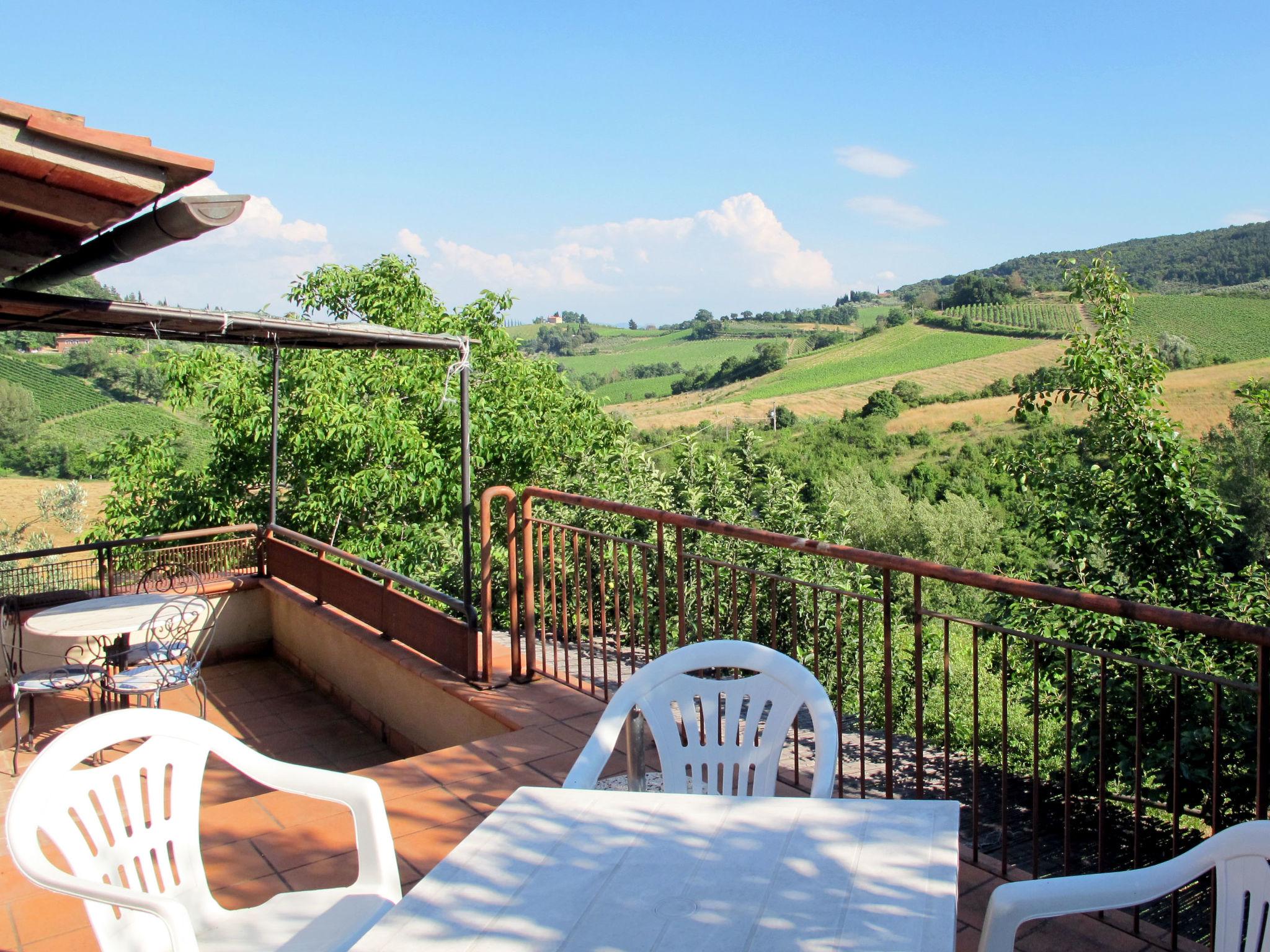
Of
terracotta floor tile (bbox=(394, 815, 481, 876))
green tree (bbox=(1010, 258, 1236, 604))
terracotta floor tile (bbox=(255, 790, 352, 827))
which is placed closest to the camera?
terracotta floor tile (bbox=(394, 815, 481, 876))

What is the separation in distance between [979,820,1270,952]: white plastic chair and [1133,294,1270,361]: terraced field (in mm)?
43089

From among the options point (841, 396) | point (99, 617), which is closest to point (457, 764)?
point (99, 617)

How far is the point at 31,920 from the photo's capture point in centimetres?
252

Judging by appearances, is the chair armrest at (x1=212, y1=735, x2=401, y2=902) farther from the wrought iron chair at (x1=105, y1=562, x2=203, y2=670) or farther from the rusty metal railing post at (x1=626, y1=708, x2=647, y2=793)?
the wrought iron chair at (x1=105, y1=562, x2=203, y2=670)

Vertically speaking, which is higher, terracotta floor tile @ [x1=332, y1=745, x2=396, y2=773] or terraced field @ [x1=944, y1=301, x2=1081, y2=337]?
terraced field @ [x1=944, y1=301, x2=1081, y2=337]

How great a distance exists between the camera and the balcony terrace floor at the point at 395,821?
2.40 metres

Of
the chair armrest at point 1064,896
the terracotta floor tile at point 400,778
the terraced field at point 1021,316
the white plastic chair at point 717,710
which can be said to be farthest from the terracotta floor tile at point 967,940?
the terraced field at point 1021,316

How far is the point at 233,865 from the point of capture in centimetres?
280

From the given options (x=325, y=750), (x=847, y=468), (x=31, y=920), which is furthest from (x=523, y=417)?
(x=847, y=468)

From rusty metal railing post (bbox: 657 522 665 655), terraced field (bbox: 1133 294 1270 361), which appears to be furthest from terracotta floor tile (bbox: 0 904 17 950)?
terraced field (bbox: 1133 294 1270 361)

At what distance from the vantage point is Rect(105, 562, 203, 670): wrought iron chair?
16.2 ft

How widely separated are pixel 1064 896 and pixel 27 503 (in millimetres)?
37302

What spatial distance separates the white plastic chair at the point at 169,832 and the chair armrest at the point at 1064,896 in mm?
1118

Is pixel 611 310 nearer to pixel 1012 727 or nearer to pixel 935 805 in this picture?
pixel 1012 727
